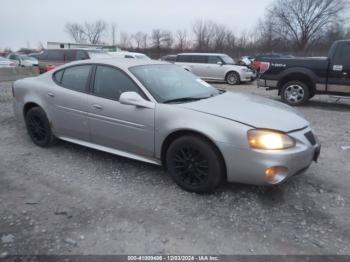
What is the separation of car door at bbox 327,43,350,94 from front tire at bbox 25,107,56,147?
7412mm

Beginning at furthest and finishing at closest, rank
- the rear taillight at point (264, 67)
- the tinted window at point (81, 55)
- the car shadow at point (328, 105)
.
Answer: the tinted window at point (81, 55) → the rear taillight at point (264, 67) → the car shadow at point (328, 105)

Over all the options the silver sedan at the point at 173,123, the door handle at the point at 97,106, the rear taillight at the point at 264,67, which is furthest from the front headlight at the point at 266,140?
the rear taillight at the point at 264,67

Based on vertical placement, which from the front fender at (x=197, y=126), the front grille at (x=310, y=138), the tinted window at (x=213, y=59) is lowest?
the front grille at (x=310, y=138)

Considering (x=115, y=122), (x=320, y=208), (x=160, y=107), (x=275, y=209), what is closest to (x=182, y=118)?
(x=160, y=107)

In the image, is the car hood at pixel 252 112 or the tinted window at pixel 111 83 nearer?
the car hood at pixel 252 112

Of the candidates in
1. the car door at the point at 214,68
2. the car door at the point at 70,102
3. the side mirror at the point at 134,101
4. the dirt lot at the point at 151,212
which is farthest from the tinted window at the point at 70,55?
the side mirror at the point at 134,101

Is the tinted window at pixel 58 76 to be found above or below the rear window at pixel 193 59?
below

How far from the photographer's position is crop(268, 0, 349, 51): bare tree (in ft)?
192

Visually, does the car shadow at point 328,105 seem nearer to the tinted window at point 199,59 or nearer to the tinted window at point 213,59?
the tinted window at point 213,59

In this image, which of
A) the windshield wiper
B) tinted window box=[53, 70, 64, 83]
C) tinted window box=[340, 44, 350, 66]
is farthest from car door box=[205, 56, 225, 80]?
the windshield wiper

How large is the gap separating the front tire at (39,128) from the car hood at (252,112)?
2.40 m

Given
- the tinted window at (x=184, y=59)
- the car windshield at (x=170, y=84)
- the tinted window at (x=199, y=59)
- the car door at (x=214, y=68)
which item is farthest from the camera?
the tinted window at (x=184, y=59)

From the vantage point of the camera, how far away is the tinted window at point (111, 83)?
160 inches

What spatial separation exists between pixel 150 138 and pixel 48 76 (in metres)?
2.28
